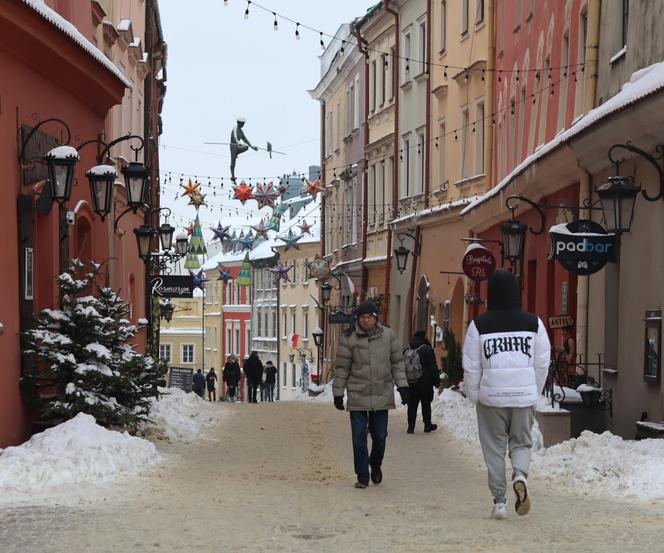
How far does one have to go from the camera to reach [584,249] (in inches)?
634

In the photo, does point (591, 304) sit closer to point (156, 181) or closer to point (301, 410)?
point (301, 410)

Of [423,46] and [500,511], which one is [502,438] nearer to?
[500,511]

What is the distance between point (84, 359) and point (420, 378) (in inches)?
275

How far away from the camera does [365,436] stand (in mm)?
13117

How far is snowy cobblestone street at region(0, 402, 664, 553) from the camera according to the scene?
9.21 meters

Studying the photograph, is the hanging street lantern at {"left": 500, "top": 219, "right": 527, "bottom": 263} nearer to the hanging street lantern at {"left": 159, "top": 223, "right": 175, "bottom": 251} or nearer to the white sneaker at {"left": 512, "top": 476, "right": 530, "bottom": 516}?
the white sneaker at {"left": 512, "top": 476, "right": 530, "bottom": 516}

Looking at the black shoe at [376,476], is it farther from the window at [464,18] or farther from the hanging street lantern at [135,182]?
the window at [464,18]

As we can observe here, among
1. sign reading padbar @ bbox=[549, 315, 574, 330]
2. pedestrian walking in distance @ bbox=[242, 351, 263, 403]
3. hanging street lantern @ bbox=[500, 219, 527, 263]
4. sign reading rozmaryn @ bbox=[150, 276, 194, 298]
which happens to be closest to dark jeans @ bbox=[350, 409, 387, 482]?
sign reading padbar @ bbox=[549, 315, 574, 330]

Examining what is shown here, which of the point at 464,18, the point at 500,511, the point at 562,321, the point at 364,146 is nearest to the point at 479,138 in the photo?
the point at 464,18

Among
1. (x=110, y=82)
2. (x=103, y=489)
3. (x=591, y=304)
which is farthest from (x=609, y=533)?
(x=110, y=82)

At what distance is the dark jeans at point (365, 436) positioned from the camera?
12.9 meters

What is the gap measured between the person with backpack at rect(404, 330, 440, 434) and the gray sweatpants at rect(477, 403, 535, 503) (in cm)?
1001

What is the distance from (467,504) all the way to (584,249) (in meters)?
5.40

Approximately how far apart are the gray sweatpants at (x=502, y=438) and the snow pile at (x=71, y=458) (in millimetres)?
3762
